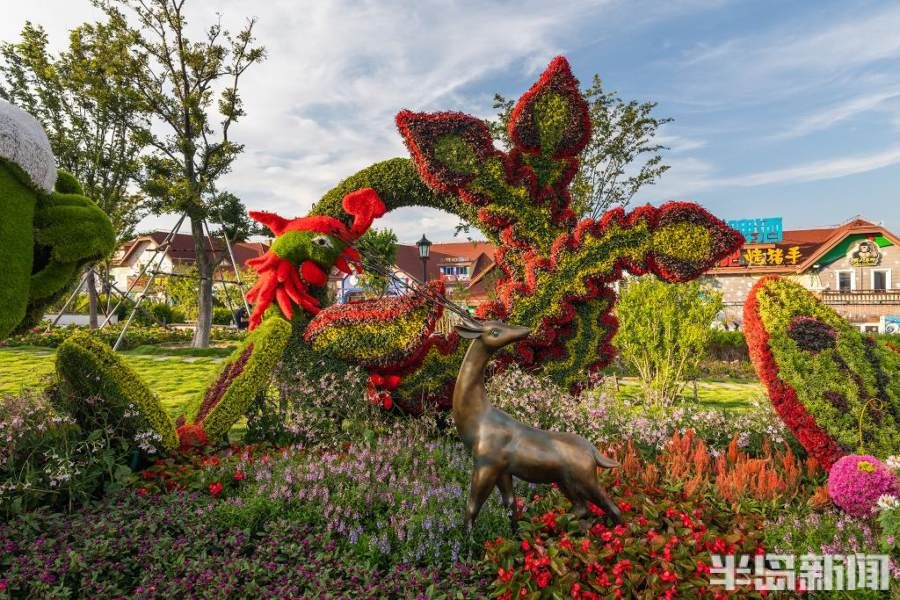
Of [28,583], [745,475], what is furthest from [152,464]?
[745,475]

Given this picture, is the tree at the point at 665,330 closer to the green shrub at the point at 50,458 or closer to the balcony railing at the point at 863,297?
the green shrub at the point at 50,458

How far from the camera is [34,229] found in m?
3.34

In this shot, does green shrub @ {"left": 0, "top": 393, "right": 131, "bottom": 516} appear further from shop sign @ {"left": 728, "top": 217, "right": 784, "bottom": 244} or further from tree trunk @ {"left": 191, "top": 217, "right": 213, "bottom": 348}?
shop sign @ {"left": 728, "top": 217, "right": 784, "bottom": 244}

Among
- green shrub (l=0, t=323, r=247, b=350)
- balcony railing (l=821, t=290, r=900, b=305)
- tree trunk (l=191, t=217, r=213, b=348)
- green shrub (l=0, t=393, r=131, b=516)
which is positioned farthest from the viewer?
balcony railing (l=821, t=290, r=900, b=305)

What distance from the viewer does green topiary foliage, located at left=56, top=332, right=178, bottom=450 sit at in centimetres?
420

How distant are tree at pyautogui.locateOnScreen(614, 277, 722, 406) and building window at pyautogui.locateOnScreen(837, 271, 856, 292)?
23.3 meters

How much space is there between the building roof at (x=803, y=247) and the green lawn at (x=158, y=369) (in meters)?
Result: 21.0

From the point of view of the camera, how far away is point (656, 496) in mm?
3695

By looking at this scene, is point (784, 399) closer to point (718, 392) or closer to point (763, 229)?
point (718, 392)

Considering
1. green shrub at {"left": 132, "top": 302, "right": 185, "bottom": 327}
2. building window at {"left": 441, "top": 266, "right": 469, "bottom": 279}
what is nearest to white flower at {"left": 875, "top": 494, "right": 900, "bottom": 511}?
green shrub at {"left": 132, "top": 302, "right": 185, "bottom": 327}

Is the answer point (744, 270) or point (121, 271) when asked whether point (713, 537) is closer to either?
point (744, 270)

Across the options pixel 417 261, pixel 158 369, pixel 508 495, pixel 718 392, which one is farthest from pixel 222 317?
pixel 508 495

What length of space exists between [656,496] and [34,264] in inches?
178

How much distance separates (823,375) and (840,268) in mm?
27691
